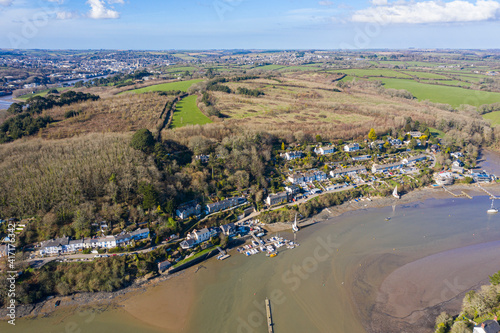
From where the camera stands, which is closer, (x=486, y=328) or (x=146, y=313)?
(x=486, y=328)

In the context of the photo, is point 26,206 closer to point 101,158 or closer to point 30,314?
point 101,158

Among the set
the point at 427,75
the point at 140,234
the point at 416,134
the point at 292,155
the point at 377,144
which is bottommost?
the point at 140,234

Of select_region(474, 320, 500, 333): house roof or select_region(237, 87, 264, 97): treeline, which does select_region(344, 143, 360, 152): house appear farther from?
select_region(237, 87, 264, 97): treeline

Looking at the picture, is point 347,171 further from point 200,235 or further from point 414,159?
point 200,235

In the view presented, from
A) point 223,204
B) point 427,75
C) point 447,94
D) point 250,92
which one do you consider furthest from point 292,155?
point 427,75

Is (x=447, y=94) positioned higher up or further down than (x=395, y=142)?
higher up

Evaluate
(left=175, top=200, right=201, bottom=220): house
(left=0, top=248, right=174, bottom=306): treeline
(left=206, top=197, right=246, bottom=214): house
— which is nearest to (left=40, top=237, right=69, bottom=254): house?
(left=0, top=248, right=174, bottom=306): treeline

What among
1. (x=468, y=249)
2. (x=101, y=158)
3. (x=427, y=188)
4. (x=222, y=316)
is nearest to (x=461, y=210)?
(x=427, y=188)

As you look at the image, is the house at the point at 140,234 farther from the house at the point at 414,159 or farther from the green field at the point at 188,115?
the house at the point at 414,159
